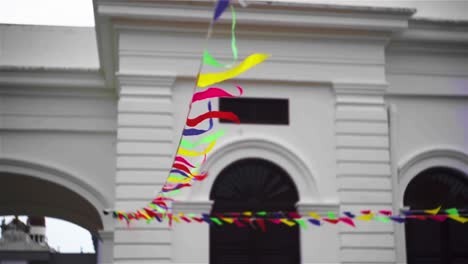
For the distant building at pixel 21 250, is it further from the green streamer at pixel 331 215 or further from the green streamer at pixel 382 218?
the green streamer at pixel 382 218

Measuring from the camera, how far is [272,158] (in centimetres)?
1022

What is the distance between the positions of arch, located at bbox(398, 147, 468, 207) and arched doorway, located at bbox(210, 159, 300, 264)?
4.86 ft

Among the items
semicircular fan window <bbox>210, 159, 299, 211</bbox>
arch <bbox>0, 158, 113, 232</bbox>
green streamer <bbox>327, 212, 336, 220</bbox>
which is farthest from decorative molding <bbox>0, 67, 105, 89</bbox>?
green streamer <bbox>327, 212, 336, 220</bbox>

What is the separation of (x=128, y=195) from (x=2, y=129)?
2514 millimetres

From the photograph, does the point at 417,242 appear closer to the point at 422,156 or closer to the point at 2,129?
the point at 422,156

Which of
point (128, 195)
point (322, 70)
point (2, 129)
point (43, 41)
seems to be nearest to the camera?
point (128, 195)

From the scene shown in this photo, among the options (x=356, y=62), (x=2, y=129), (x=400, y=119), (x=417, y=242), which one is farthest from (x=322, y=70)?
(x=2, y=129)

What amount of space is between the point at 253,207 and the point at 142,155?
1.39m

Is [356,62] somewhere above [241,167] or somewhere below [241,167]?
above

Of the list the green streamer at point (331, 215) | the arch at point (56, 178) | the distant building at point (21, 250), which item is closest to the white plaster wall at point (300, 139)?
the green streamer at point (331, 215)

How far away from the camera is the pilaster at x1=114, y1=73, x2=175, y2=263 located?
971 cm

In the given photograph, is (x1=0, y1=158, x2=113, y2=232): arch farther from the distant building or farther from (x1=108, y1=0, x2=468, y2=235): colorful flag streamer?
(x1=108, y1=0, x2=468, y2=235): colorful flag streamer

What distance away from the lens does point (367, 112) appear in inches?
411

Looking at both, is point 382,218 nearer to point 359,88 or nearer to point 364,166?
point 364,166
